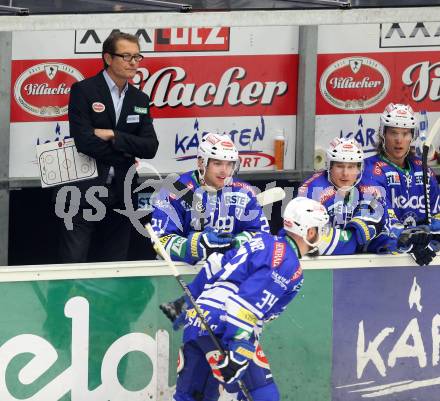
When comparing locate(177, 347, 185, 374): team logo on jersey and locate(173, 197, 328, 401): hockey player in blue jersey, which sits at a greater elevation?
locate(173, 197, 328, 401): hockey player in blue jersey

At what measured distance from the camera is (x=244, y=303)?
725cm

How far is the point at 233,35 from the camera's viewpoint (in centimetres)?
1034

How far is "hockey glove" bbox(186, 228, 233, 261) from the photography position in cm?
797

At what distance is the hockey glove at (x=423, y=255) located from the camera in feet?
27.5

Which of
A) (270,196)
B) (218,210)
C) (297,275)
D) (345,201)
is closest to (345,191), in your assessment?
(345,201)

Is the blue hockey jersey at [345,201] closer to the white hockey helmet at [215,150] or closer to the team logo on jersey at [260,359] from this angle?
the white hockey helmet at [215,150]

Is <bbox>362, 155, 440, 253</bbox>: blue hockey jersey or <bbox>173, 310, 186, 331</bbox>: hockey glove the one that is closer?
<bbox>173, 310, 186, 331</bbox>: hockey glove

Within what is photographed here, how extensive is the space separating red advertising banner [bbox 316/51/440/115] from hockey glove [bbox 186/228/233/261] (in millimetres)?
2800

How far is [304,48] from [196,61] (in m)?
0.77

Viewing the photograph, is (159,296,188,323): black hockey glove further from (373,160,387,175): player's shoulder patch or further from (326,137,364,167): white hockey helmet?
(373,160,387,175): player's shoulder patch

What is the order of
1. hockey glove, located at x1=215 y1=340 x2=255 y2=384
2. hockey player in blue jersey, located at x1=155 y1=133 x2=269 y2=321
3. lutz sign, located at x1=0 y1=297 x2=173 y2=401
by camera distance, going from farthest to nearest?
hockey player in blue jersey, located at x1=155 y1=133 x2=269 y2=321
lutz sign, located at x1=0 y1=297 x2=173 y2=401
hockey glove, located at x1=215 y1=340 x2=255 y2=384

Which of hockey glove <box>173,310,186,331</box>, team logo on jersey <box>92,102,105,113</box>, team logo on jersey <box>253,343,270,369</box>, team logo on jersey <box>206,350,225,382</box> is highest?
team logo on jersey <box>92,102,105,113</box>

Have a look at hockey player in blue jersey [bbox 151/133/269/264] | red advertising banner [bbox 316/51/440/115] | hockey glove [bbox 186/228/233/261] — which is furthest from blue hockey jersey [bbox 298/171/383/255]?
red advertising banner [bbox 316/51/440/115]

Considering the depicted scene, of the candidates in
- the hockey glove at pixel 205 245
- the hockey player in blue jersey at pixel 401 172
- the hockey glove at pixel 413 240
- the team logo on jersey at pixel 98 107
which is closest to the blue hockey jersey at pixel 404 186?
the hockey player in blue jersey at pixel 401 172
